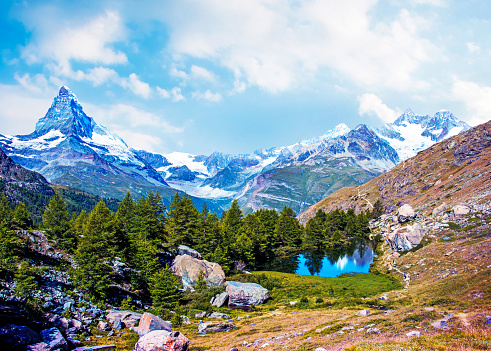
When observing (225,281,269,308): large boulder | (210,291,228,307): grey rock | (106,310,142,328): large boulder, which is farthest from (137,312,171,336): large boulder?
(225,281,269,308): large boulder

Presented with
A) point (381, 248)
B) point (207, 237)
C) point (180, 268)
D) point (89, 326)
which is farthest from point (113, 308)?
point (381, 248)

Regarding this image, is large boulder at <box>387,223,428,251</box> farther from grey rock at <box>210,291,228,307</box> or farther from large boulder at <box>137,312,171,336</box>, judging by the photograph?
large boulder at <box>137,312,171,336</box>

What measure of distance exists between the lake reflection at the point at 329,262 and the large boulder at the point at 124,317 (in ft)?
206

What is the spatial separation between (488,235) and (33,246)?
85.2m

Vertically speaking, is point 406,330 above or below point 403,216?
below

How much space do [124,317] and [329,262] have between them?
3315 inches

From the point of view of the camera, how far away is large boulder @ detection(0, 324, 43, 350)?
21.3m

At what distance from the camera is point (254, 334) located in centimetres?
3219

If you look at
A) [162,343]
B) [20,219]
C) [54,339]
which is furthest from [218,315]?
[20,219]

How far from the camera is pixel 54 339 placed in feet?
82.9

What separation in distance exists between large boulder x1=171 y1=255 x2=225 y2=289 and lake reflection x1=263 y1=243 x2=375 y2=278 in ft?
119

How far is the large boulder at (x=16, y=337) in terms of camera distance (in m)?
21.3

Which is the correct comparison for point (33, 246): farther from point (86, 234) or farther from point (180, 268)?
point (180, 268)

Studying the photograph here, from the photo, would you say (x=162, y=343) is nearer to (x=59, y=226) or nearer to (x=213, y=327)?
(x=213, y=327)
